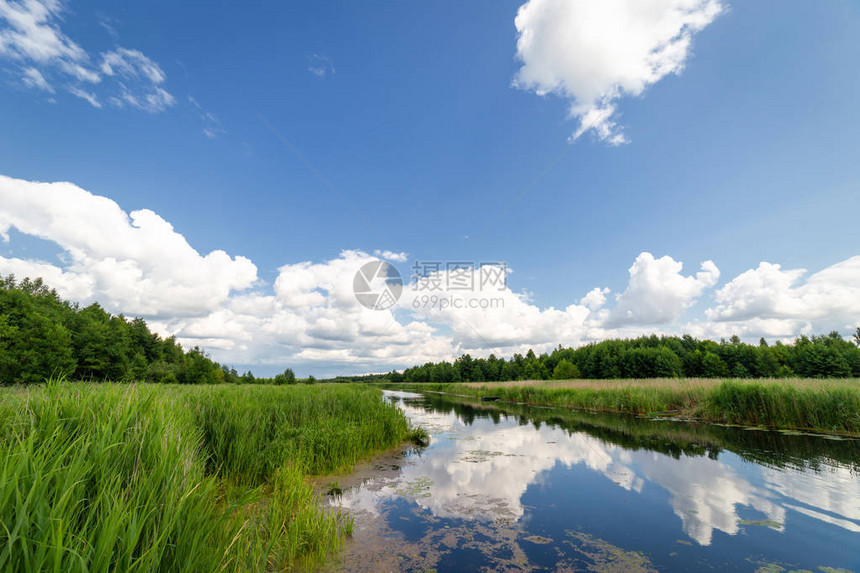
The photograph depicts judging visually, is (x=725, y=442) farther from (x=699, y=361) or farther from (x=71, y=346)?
(x=699, y=361)

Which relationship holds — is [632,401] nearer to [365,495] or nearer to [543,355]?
[365,495]

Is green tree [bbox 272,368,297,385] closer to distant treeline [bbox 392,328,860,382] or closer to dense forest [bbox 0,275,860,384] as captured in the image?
dense forest [bbox 0,275,860,384]

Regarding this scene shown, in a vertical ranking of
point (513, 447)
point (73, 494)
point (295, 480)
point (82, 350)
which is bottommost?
point (513, 447)

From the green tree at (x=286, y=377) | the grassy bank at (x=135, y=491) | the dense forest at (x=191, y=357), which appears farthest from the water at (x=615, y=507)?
the green tree at (x=286, y=377)

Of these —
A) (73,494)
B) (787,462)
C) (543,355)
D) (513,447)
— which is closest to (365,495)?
(73,494)

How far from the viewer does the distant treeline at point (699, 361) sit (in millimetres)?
54938

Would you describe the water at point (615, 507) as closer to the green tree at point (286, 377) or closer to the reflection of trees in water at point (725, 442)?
the reflection of trees in water at point (725, 442)

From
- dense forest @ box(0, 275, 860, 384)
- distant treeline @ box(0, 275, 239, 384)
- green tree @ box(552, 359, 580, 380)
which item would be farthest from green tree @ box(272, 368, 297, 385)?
green tree @ box(552, 359, 580, 380)

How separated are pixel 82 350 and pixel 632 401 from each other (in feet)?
197

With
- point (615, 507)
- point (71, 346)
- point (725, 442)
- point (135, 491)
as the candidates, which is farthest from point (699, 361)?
point (71, 346)

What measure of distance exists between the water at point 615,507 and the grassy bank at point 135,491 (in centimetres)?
119

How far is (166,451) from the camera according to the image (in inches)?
111

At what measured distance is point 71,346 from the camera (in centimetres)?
4212

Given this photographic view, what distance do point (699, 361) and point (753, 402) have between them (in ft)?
231
